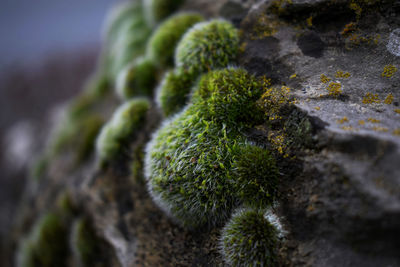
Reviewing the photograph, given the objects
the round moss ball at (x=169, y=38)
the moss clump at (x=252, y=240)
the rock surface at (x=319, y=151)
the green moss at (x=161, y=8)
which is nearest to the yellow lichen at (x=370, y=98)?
the rock surface at (x=319, y=151)

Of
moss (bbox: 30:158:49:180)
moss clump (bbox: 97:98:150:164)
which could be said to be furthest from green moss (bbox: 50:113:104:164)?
moss clump (bbox: 97:98:150:164)

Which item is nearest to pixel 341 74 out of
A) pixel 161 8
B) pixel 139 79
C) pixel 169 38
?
pixel 169 38

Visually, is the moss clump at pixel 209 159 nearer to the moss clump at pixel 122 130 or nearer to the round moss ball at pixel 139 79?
the moss clump at pixel 122 130

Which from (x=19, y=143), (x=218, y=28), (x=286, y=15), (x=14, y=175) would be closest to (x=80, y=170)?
(x=218, y=28)

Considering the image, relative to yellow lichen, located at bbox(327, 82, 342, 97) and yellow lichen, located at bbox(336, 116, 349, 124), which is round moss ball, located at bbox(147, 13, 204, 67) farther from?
yellow lichen, located at bbox(336, 116, 349, 124)

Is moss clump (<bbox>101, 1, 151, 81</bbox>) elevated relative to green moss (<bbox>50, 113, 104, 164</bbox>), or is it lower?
elevated

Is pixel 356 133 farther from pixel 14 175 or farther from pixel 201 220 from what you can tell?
pixel 14 175
